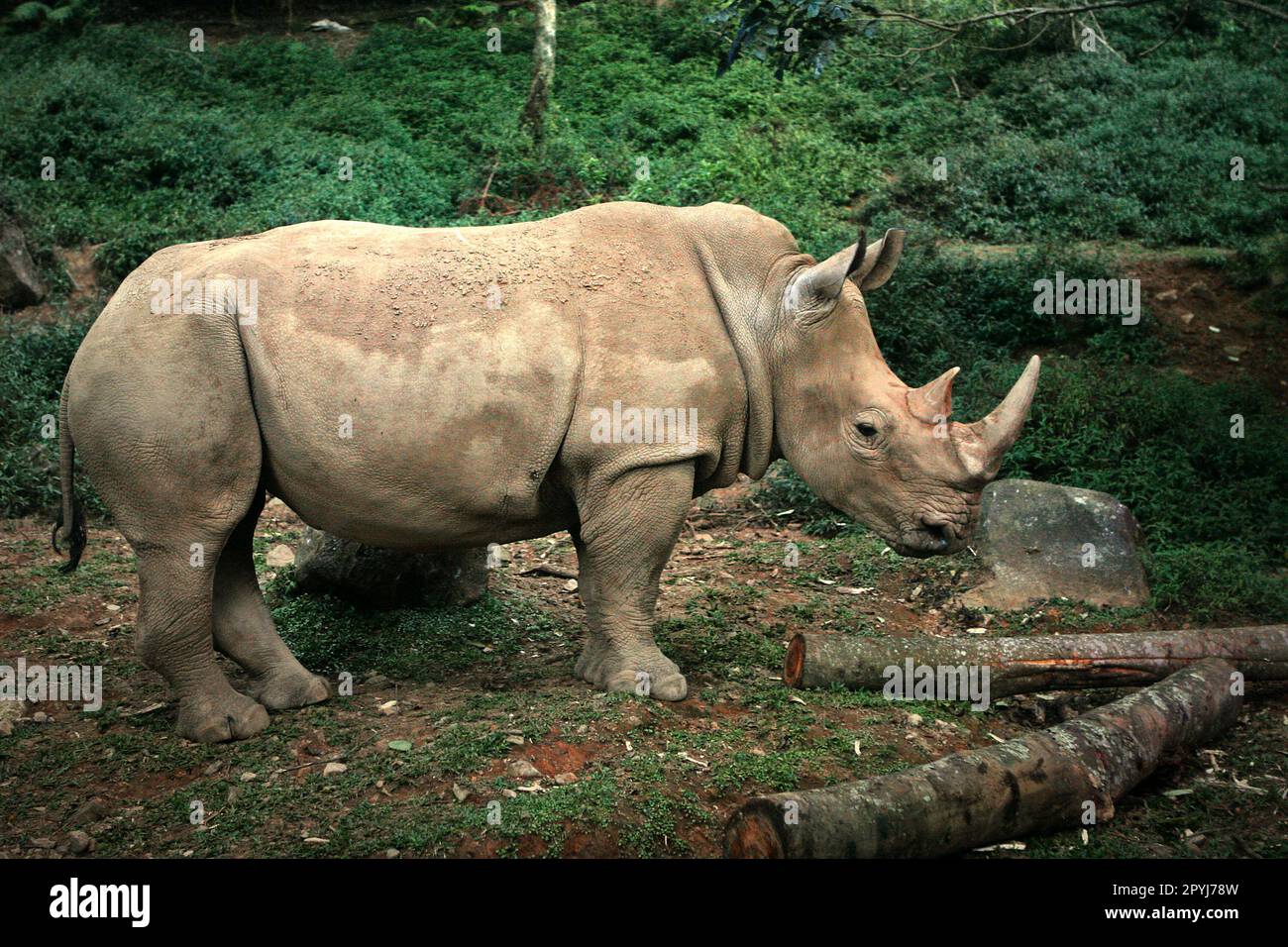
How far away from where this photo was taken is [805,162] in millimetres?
15367

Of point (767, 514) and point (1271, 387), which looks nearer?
point (767, 514)

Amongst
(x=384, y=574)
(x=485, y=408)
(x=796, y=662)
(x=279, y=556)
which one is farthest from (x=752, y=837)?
(x=279, y=556)

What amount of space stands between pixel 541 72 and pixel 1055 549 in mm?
9826

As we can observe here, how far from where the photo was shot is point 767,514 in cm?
1042

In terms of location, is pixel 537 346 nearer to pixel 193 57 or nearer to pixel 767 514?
pixel 767 514

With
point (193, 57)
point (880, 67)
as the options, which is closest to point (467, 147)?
point (193, 57)

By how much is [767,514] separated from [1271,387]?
4905mm

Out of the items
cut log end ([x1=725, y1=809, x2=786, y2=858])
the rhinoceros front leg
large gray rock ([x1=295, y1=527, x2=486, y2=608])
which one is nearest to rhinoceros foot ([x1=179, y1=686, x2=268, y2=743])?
large gray rock ([x1=295, y1=527, x2=486, y2=608])

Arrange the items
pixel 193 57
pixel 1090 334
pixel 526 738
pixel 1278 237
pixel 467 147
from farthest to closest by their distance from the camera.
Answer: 1. pixel 193 57
2. pixel 467 147
3. pixel 1278 237
4. pixel 1090 334
5. pixel 526 738

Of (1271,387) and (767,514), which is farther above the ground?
(1271,387)

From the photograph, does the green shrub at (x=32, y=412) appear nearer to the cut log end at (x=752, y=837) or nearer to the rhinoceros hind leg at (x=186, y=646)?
the rhinoceros hind leg at (x=186, y=646)

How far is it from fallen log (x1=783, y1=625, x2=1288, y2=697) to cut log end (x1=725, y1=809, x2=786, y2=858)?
1850 mm

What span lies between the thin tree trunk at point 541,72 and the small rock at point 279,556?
783 cm

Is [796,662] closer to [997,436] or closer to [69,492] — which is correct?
[997,436]
